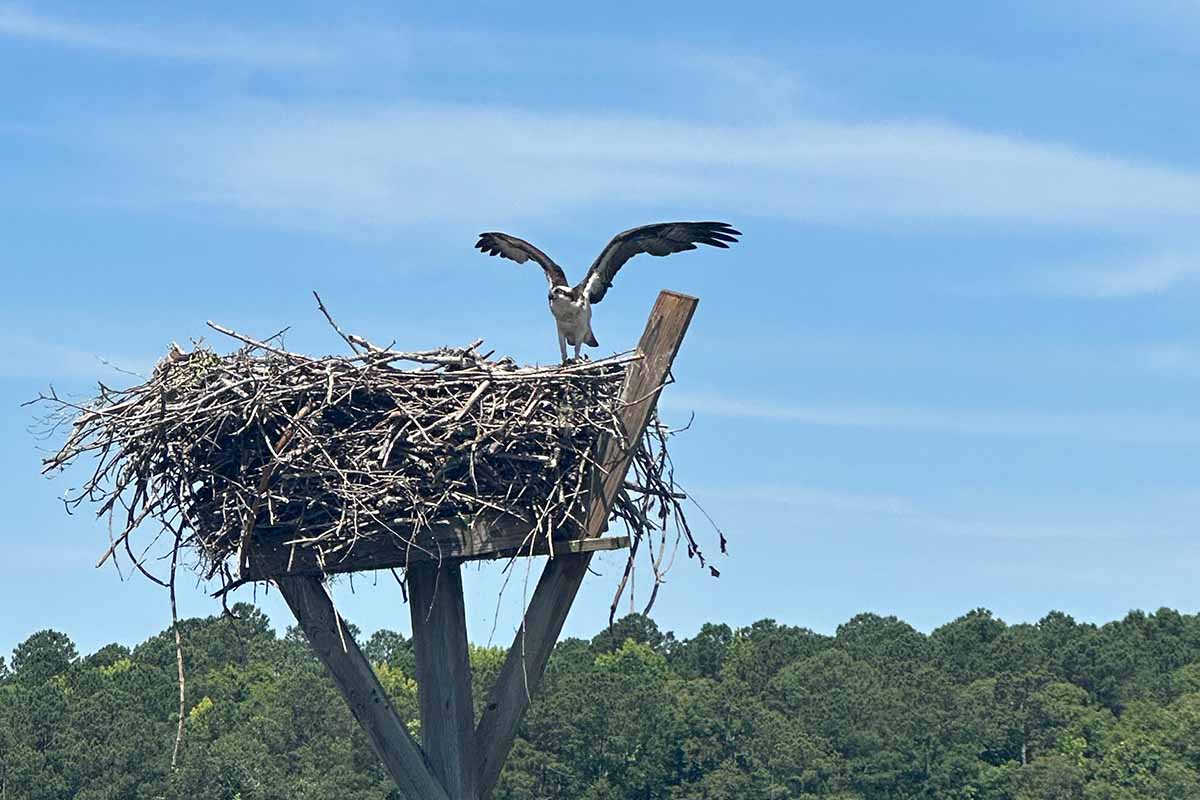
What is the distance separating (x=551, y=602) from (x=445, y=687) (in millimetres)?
512

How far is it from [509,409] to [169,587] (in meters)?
1.52

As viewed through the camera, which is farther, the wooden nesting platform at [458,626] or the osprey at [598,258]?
the osprey at [598,258]

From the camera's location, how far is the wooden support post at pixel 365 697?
740 cm

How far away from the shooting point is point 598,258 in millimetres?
9289

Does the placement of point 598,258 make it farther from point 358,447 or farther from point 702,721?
point 702,721

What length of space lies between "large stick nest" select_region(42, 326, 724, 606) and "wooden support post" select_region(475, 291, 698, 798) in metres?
0.07

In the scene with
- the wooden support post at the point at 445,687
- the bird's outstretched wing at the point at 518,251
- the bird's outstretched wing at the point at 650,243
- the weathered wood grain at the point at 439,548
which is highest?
the bird's outstretched wing at the point at 518,251

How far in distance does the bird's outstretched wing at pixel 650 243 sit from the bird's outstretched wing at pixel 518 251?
617 millimetres

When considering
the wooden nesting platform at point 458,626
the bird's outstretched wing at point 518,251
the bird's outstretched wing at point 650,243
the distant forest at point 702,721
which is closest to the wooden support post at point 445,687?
the wooden nesting platform at point 458,626

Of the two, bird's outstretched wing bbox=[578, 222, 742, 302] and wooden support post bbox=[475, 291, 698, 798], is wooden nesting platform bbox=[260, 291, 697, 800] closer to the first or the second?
wooden support post bbox=[475, 291, 698, 798]

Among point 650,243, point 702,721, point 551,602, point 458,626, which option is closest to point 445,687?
point 458,626

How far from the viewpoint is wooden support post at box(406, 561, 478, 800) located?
742cm

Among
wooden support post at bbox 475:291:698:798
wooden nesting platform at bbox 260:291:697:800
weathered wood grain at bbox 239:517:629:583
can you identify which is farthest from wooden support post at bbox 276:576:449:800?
wooden support post at bbox 475:291:698:798

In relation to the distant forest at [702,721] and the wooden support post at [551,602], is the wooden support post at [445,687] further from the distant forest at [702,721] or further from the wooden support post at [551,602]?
the distant forest at [702,721]
